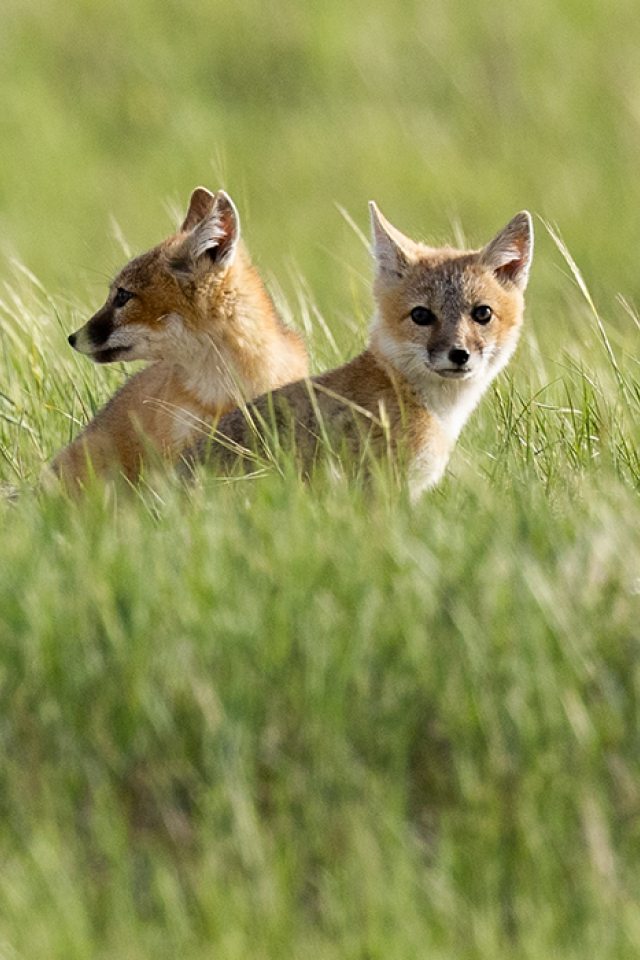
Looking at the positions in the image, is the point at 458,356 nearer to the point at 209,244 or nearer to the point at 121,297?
the point at 209,244

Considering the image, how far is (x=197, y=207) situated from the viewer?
6.78 metres

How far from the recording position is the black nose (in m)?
5.43

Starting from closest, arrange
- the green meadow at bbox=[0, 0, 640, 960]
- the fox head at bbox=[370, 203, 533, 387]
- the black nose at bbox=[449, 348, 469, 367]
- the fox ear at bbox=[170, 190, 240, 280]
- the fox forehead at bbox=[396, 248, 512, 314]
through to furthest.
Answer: the green meadow at bbox=[0, 0, 640, 960] → the black nose at bbox=[449, 348, 469, 367] → the fox head at bbox=[370, 203, 533, 387] → the fox forehead at bbox=[396, 248, 512, 314] → the fox ear at bbox=[170, 190, 240, 280]

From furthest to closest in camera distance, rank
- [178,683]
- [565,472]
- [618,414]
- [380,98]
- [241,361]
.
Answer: [380,98] → [241,361] → [618,414] → [565,472] → [178,683]

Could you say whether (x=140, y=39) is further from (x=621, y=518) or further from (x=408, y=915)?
(x=408, y=915)

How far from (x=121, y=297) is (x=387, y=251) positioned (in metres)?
1.31

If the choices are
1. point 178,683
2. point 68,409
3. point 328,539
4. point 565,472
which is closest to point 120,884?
point 178,683

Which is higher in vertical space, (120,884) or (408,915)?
(120,884)

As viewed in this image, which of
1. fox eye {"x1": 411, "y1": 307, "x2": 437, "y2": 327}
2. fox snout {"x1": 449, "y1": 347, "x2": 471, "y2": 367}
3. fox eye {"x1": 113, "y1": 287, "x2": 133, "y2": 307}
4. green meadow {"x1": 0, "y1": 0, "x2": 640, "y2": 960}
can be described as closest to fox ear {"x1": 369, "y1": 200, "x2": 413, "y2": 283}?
fox eye {"x1": 411, "y1": 307, "x2": 437, "y2": 327}

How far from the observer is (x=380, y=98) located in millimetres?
18359

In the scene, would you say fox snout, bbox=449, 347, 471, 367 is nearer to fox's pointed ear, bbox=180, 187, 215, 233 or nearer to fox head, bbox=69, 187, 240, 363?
fox head, bbox=69, 187, 240, 363

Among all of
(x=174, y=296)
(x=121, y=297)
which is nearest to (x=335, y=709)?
(x=174, y=296)

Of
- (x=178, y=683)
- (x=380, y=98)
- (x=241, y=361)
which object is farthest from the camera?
(x=380, y=98)

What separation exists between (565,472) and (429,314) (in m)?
1.22
